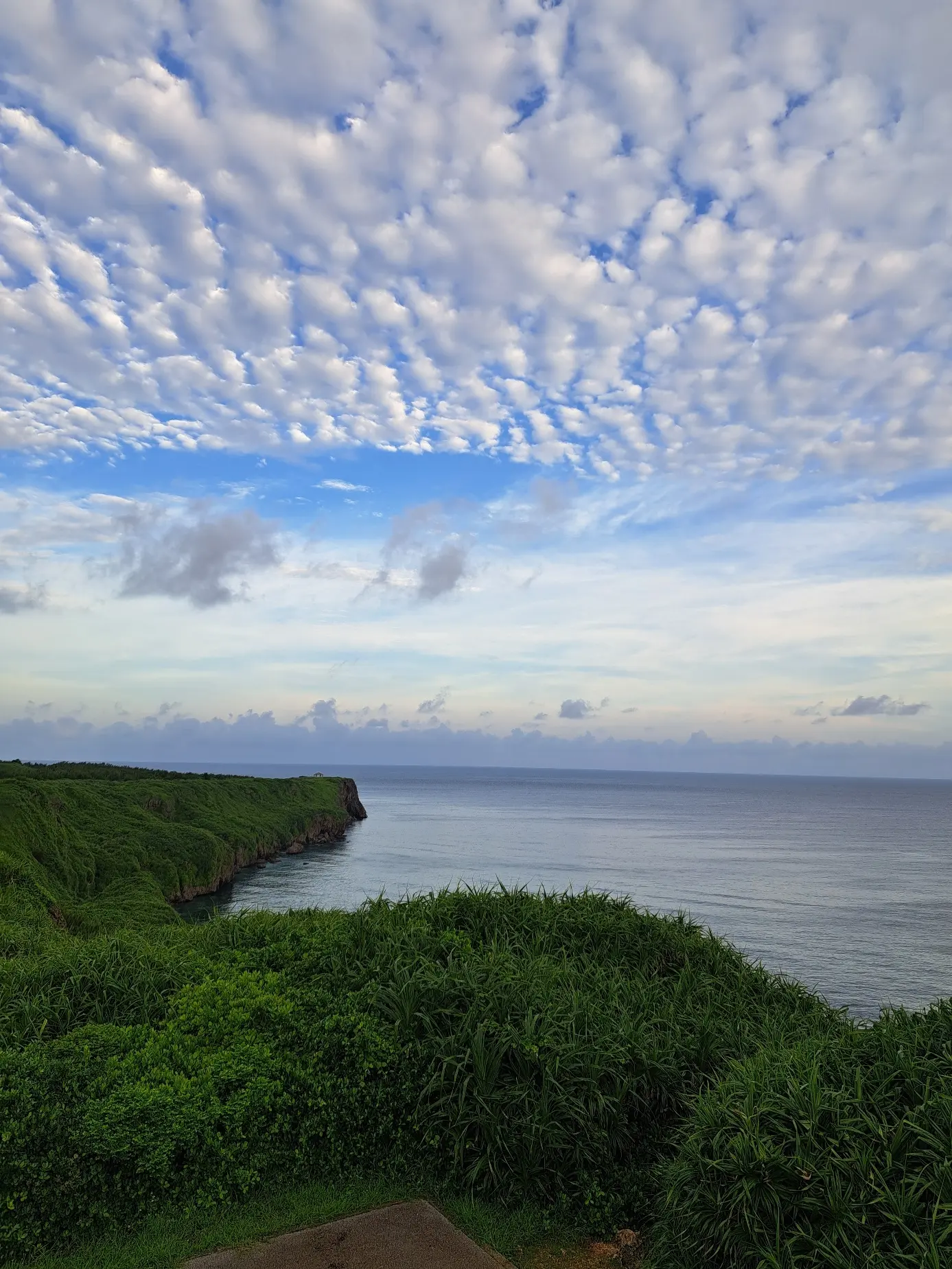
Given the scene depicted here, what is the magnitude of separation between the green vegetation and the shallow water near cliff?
4.81 m

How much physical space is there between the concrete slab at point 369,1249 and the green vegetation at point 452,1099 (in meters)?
0.27

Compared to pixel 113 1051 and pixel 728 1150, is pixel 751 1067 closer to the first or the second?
pixel 728 1150

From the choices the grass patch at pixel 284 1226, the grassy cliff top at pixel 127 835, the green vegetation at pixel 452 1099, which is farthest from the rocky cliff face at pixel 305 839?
the grass patch at pixel 284 1226

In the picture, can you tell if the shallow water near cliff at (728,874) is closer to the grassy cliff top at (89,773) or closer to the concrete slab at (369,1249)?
the concrete slab at (369,1249)

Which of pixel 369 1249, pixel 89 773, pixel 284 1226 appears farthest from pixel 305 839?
pixel 369 1249

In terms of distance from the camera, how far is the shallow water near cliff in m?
30.9

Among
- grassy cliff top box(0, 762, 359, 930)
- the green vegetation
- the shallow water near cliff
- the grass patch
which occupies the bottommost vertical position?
→ the shallow water near cliff

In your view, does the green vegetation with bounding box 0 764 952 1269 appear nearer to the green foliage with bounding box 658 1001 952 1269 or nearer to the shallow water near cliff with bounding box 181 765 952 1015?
the green foliage with bounding box 658 1001 952 1269

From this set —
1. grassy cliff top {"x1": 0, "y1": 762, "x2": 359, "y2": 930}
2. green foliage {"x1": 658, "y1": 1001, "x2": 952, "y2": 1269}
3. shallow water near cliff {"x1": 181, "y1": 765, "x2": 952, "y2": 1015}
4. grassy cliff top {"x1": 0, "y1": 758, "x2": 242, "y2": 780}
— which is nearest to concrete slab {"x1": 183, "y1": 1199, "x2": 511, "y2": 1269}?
green foliage {"x1": 658, "y1": 1001, "x2": 952, "y2": 1269}

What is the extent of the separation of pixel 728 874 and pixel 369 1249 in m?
52.3

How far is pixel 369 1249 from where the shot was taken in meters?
5.60

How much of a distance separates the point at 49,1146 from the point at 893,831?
104 meters

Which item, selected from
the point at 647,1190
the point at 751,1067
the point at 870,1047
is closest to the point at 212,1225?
the point at 647,1190

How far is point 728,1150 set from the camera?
5.49 metres
